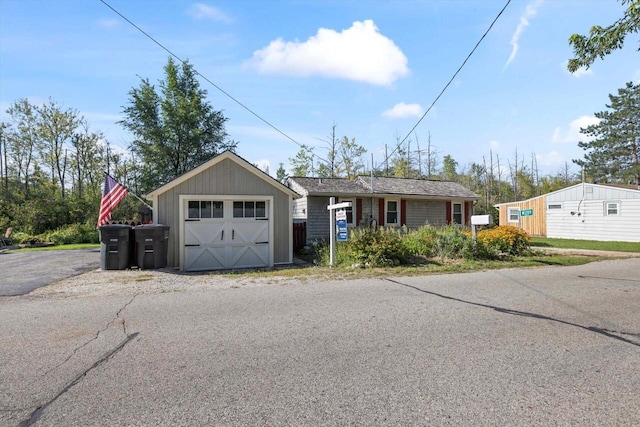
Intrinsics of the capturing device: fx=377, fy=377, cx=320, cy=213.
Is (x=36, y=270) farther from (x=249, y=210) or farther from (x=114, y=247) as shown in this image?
(x=249, y=210)

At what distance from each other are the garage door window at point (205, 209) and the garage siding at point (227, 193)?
33 centimetres

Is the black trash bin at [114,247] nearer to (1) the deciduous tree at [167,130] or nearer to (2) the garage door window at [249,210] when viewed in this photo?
(2) the garage door window at [249,210]

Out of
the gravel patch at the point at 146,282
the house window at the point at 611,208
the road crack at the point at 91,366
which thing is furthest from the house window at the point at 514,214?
the road crack at the point at 91,366

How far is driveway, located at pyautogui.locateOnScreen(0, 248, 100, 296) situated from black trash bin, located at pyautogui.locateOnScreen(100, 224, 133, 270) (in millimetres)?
743

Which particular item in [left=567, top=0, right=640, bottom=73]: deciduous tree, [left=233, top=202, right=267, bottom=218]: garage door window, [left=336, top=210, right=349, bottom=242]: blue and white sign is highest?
[left=567, top=0, right=640, bottom=73]: deciduous tree

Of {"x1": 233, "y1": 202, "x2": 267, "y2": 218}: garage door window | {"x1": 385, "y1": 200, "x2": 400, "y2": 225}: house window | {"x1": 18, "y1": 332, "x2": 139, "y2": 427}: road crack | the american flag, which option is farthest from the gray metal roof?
{"x1": 18, "y1": 332, "x2": 139, "y2": 427}: road crack

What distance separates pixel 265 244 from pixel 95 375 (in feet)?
Answer: 28.3

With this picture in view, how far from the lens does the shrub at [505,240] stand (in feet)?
42.8

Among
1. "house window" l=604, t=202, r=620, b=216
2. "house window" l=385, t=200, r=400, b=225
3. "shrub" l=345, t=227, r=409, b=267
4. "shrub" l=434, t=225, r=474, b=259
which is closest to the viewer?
"shrub" l=345, t=227, r=409, b=267

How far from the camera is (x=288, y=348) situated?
4.21m

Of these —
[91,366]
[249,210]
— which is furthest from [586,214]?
[91,366]

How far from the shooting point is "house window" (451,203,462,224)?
72.4 feet

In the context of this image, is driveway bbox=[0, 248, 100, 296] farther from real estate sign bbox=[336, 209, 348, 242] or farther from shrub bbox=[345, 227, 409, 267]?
shrub bbox=[345, 227, 409, 267]

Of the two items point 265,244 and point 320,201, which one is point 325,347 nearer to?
point 265,244
